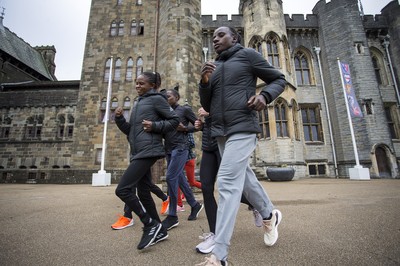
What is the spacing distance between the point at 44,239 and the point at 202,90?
235 cm

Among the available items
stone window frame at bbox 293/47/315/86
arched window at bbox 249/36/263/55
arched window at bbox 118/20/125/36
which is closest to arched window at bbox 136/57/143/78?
arched window at bbox 118/20/125/36

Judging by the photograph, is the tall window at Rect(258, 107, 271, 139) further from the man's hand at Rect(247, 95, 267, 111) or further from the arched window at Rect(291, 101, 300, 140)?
the man's hand at Rect(247, 95, 267, 111)

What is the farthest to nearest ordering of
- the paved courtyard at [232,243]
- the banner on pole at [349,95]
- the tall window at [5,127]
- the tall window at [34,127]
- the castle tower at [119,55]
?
the tall window at [5,127] → the tall window at [34,127] → the castle tower at [119,55] → the banner on pole at [349,95] → the paved courtyard at [232,243]

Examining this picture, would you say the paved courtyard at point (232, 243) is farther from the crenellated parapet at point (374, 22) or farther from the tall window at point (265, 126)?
the crenellated parapet at point (374, 22)

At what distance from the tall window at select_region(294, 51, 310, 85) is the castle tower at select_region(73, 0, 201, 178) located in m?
8.19

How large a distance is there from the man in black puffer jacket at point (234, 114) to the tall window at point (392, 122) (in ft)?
55.9

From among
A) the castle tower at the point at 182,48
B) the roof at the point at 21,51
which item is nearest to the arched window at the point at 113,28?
the castle tower at the point at 182,48

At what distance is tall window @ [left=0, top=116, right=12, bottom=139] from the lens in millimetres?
15188

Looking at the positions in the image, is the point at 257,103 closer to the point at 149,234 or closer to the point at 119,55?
the point at 149,234

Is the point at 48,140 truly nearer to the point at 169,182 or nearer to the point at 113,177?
the point at 113,177

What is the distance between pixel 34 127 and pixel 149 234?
17786 mm

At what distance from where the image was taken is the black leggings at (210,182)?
1938 millimetres

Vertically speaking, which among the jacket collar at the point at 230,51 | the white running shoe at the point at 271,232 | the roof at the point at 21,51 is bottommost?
the white running shoe at the point at 271,232

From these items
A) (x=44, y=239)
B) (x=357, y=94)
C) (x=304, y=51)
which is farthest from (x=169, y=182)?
(x=304, y=51)
